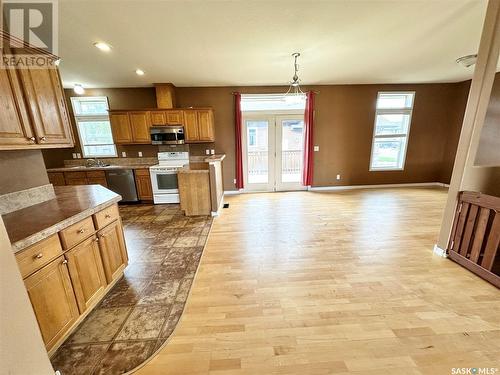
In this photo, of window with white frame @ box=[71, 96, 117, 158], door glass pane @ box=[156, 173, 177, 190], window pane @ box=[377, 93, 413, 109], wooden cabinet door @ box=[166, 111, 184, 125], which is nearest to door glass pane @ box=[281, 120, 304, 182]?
window pane @ box=[377, 93, 413, 109]

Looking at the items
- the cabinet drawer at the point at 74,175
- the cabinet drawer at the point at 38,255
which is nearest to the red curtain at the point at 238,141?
the cabinet drawer at the point at 74,175

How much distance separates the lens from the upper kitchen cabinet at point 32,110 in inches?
58.5

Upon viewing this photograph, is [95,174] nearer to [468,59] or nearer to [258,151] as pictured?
[258,151]

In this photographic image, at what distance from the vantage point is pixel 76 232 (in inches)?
62.1

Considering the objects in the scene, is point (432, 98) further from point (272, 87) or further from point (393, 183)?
point (272, 87)

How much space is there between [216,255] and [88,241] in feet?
4.55

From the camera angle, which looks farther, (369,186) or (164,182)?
(369,186)

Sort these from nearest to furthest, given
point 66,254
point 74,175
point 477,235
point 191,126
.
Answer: point 66,254
point 477,235
point 74,175
point 191,126

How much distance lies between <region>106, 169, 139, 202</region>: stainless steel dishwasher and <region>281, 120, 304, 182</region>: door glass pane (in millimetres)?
3764

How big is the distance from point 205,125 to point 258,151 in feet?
5.00

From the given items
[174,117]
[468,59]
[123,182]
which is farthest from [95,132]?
[468,59]

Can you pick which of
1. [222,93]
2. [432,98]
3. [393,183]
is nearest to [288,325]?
[222,93]

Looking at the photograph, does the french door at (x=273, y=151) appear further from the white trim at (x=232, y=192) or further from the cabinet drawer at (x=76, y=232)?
the cabinet drawer at (x=76, y=232)

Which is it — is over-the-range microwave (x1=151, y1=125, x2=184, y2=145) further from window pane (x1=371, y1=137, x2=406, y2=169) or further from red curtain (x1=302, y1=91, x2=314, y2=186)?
window pane (x1=371, y1=137, x2=406, y2=169)
